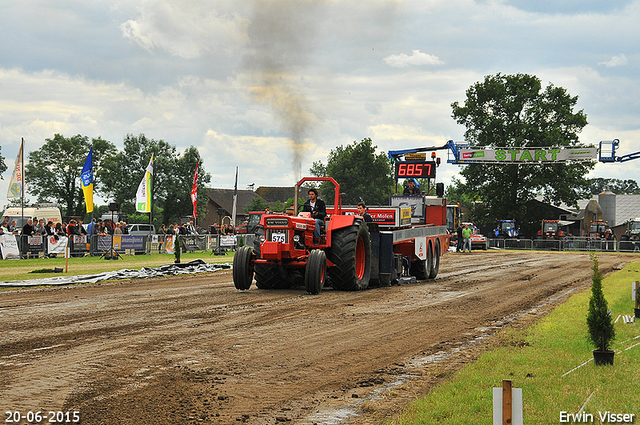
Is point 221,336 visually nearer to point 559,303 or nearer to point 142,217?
point 559,303

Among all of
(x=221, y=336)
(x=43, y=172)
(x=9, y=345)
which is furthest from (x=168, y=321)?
(x=43, y=172)

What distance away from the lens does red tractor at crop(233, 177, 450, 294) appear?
13.6 metres

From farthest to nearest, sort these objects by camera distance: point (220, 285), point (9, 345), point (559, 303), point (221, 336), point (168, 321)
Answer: point (220, 285)
point (559, 303)
point (168, 321)
point (221, 336)
point (9, 345)

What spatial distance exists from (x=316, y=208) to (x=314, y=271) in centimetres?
180

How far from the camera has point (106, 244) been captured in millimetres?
27469

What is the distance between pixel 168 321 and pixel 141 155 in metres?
65.4

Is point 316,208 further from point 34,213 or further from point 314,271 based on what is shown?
point 34,213

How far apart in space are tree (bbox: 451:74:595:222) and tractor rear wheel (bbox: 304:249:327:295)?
47.8 metres

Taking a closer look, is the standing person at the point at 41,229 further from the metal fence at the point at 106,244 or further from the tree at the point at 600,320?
the tree at the point at 600,320

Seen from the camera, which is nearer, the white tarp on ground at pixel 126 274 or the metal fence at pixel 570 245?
the white tarp on ground at pixel 126 274

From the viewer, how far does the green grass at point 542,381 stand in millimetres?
5242

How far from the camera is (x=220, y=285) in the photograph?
638 inches

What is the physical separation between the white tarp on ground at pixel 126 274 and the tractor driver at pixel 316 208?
20.9ft

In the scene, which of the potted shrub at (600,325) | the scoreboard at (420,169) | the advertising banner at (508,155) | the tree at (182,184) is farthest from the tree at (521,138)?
the potted shrub at (600,325)
